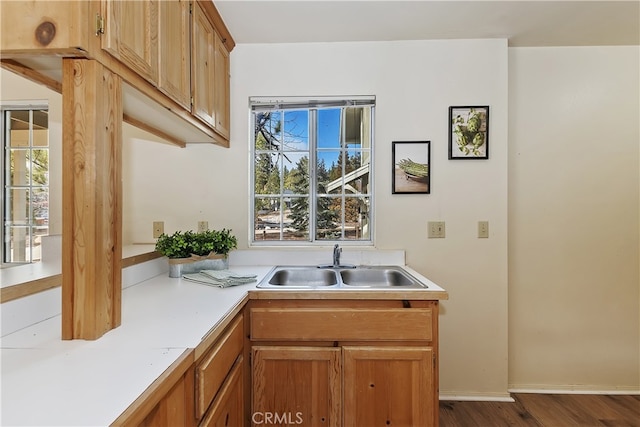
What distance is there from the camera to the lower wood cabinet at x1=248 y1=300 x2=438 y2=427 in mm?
1324

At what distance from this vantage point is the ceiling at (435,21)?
1.63 meters

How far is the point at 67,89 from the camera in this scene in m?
0.84

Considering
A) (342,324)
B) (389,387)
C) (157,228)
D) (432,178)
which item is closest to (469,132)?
(432,178)

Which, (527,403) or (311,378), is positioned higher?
(311,378)

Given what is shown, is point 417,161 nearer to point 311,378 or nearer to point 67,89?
point 311,378

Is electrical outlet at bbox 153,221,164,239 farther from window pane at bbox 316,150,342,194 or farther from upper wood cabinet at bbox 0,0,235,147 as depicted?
window pane at bbox 316,150,342,194

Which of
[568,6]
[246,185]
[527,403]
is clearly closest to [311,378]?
[246,185]

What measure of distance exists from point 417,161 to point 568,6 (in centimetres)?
113

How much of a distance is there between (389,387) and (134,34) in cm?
170

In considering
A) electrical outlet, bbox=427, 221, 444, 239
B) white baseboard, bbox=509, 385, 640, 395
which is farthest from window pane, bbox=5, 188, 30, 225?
white baseboard, bbox=509, 385, 640, 395

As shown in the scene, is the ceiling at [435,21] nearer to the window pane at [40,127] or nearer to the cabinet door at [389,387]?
the window pane at [40,127]

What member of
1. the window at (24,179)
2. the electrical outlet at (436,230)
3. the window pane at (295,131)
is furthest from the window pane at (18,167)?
the electrical outlet at (436,230)

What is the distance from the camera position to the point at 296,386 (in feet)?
4.40

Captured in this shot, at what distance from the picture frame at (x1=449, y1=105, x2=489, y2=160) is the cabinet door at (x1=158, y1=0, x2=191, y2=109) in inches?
62.2
